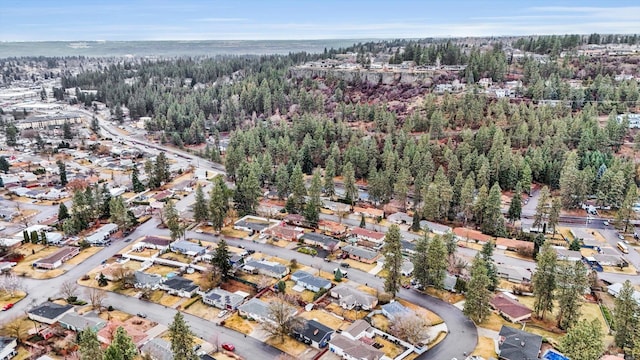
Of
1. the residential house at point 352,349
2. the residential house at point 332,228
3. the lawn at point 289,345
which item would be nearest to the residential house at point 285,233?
the residential house at point 332,228

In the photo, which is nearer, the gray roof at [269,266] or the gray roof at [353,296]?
the gray roof at [353,296]

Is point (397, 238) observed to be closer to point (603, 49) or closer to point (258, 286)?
point (258, 286)

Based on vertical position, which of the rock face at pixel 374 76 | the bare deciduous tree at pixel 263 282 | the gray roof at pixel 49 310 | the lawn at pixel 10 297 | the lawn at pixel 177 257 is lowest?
the lawn at pixel 10 297

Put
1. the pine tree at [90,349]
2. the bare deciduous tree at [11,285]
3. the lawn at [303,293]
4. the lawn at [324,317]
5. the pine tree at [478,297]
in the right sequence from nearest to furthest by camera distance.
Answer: the pine tree at [90,349] → the pine tree at [478,297] → the lawn at [324,317] → the lawn at [303,293] → the bare deciduous tree at [11,285]

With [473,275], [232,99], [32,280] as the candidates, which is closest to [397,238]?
[473,275]

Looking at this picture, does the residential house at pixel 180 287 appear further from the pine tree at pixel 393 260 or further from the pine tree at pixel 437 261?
the pine tree at pixel 437 261
